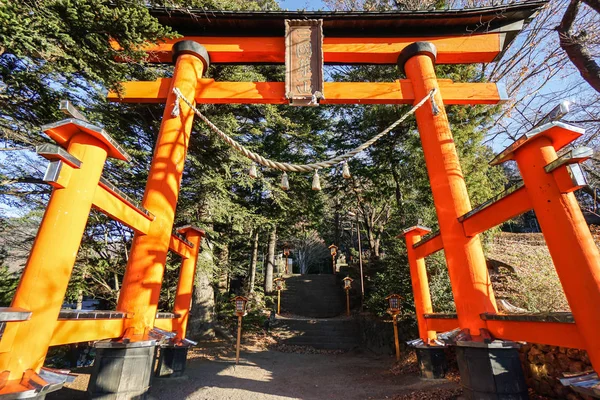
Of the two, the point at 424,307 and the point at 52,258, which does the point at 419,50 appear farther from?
the point at 52,258

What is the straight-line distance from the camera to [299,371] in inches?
255

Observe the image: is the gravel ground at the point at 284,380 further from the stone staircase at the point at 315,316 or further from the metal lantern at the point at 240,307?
the stone staircase at the point at 315,316

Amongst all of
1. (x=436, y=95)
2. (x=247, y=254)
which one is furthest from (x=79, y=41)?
(x=247, y=254)

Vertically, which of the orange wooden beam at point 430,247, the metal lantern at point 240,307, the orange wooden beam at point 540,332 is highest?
the orange wooden beam at point 430,247

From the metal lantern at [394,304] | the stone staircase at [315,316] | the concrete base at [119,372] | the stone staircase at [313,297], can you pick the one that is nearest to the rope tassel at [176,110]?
the concrete base at [119,372]

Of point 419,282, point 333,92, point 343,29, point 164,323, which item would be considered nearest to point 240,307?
point 164,323

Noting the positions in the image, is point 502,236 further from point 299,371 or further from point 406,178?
point 299,371

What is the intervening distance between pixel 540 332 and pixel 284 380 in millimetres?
4662

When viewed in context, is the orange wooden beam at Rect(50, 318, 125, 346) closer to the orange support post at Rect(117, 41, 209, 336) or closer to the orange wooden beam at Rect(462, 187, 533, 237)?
the orange support post at Rect(117, 41, 209, 336)

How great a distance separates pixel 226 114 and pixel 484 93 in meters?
5.85

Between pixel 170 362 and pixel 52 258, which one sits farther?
pixel 170 362

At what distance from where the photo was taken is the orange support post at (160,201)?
3.13m

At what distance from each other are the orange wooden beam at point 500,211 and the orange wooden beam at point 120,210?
3589 millimetres

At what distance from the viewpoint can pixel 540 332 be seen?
221cm
